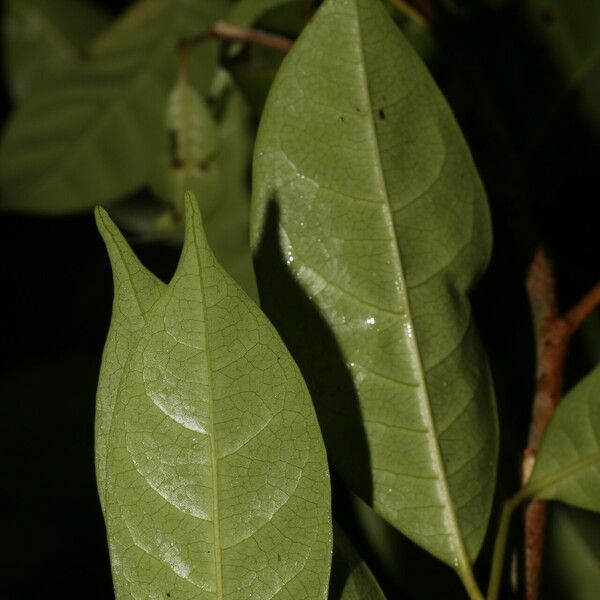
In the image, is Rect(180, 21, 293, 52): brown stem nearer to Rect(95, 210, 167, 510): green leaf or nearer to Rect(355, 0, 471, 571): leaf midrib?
Rect(355, 0, 471, 571): leaf midrib

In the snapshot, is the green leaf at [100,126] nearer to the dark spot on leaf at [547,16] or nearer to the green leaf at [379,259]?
the dark spot on leaf at [547,16]

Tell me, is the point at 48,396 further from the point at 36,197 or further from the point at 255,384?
the point at 255,384

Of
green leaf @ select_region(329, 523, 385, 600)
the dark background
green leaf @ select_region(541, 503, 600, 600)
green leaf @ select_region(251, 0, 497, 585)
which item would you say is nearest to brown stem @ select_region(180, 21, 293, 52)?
the dark background

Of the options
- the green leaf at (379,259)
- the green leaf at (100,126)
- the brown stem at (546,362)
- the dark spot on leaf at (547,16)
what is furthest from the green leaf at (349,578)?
the dark spot on leaf at (547,16)

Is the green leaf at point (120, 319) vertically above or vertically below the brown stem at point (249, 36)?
below

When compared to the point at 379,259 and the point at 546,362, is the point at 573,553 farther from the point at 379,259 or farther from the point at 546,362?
the point at 379,259

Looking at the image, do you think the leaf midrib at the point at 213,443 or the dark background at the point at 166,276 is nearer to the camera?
the leaf midrib at the point at 213,443

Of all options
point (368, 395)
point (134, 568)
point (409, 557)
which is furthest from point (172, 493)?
point (409, 557)
